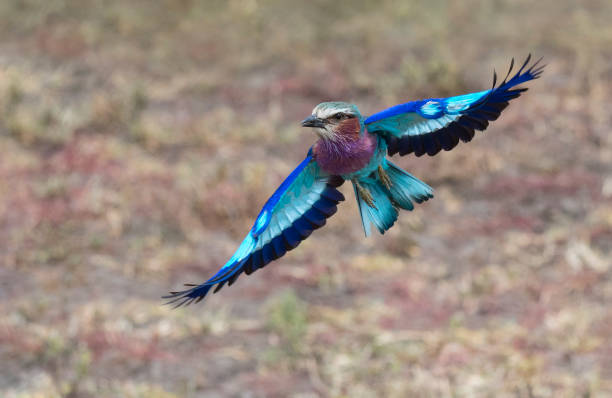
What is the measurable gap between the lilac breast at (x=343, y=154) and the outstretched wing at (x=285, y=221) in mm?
20

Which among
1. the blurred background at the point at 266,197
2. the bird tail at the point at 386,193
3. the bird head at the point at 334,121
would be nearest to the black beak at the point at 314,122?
the bird head at the point at 334,121

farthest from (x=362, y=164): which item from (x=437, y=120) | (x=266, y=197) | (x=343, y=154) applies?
(x=266, y=197)

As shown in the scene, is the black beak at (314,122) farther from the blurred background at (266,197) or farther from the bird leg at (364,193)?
the blurred background at (266,197)

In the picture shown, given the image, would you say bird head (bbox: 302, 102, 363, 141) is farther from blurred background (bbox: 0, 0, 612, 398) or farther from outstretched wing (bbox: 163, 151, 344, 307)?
blurred background (bbox: 0, 0, 612, 398)

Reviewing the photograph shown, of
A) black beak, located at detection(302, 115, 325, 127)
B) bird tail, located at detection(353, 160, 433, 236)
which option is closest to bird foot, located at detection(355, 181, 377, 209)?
bird tail, located at detection(353, 160, 433, 236)

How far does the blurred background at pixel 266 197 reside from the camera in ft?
19.4

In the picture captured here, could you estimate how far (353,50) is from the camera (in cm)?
1109

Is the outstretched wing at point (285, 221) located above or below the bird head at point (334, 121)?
below

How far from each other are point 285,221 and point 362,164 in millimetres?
149

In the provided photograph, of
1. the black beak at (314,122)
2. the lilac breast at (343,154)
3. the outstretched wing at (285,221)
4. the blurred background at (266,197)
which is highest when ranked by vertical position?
the blurred background at (266,197)

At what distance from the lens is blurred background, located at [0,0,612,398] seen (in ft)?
19.4

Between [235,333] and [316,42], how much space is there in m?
6.02

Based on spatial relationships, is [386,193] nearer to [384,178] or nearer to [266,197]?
[384,178]

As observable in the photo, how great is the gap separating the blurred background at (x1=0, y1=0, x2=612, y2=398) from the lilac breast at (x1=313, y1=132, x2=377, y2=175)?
4.69 m
